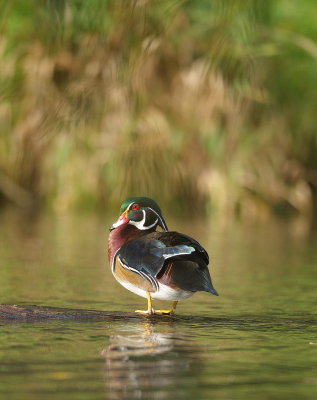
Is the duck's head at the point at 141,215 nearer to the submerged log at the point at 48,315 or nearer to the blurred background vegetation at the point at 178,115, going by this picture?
the submerged log at the point at 48,315

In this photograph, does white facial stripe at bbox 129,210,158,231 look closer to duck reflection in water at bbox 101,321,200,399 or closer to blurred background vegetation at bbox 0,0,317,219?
duck reflection in water at bbox 101,321,200,399

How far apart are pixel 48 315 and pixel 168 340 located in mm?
1012

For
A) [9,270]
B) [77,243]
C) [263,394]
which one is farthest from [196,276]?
[77,243]

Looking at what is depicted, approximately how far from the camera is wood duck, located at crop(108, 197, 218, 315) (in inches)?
323

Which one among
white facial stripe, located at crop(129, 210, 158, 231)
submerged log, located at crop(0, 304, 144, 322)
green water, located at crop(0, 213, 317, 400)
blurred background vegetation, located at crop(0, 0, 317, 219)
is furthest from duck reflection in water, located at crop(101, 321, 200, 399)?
blurred background vegetation, located at crop(0, 0, 317, 219)

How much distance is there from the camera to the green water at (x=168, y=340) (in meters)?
6.23

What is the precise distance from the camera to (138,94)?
66.1 ft

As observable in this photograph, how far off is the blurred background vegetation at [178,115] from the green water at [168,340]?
7014 millimetres

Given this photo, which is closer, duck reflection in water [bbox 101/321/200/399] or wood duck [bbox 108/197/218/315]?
duck reflection in water [bbox 101/321/200/399]

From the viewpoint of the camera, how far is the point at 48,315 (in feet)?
27.6

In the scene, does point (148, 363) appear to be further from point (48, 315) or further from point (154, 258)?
point (48, 315)

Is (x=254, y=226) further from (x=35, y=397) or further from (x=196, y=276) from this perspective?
(x=35, y=397)

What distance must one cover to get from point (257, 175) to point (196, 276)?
566 inches

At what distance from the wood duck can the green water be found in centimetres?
27
